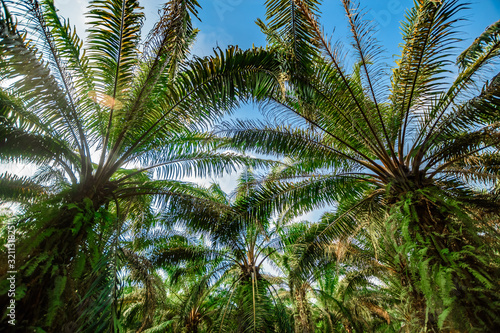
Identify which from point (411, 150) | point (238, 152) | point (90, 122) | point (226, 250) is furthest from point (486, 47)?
point (226, 250)

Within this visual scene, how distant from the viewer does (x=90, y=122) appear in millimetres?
4676

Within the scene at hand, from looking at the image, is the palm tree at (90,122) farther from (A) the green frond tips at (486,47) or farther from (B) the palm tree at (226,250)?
(A) the green frond tips at (486,47)

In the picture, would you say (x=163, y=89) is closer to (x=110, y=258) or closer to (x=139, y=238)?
(x=110, y=258)

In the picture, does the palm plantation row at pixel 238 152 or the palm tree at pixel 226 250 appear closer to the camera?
the palm plantation row at pixel 238 152

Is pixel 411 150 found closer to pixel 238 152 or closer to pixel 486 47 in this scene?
pixel 486 47

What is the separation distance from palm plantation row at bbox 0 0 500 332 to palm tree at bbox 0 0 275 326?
0.08ft

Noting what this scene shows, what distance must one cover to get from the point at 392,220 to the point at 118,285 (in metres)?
3.94

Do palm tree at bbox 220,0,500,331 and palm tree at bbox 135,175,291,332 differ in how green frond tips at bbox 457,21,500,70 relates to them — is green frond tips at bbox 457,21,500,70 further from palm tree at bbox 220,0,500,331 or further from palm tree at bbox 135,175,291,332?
palm tree at bbox 135,175,291,332

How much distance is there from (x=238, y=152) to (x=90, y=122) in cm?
309

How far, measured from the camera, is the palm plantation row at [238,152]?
305cm

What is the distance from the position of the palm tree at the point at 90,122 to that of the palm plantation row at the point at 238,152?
0.08 ft

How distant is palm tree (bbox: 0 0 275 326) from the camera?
2.91 meters

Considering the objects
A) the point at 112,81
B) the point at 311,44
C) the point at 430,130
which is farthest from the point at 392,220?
the point at 112,81

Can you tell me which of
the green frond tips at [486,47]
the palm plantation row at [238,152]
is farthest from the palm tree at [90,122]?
the green frond tips at [486,47]
